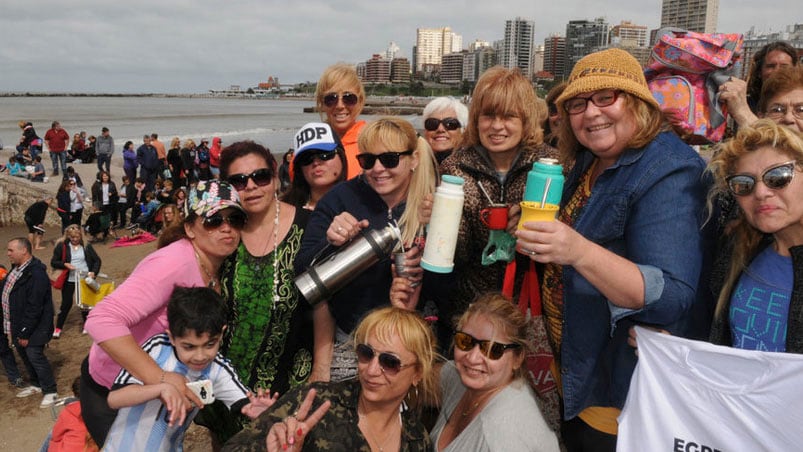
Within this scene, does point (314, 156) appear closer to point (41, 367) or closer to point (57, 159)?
point (41, 367)

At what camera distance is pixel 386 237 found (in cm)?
270

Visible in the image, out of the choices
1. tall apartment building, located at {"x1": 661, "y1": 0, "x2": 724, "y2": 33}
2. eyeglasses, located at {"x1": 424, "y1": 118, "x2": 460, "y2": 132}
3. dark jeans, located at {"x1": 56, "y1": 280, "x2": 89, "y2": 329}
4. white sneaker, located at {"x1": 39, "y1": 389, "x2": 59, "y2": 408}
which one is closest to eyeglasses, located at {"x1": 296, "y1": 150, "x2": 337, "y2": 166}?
eyeglasses, located at {"x1": 424, "y1": 118, "x2": 460, "y2": 132}

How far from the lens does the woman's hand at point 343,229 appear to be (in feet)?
8.95

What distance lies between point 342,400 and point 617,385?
119 cm

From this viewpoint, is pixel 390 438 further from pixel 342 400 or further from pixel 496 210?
pixel 496 210

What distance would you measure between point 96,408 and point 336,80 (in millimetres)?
2878

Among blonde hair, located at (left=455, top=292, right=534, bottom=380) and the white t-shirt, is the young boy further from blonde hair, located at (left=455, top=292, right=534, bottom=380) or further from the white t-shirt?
the white t-shirt

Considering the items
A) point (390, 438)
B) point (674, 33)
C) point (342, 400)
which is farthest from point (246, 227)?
point (674, 33)

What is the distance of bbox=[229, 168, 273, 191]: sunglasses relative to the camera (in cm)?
316

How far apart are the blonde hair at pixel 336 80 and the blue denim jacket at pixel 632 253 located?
8.02 feet

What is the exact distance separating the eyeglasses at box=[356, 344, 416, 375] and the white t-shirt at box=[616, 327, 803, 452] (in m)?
0.95

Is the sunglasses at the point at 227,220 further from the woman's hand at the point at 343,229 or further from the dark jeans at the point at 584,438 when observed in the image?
the dark jeans at the point at 584,438

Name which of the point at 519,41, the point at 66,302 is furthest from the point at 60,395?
the point at 519,41

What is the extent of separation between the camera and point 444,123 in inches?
181
